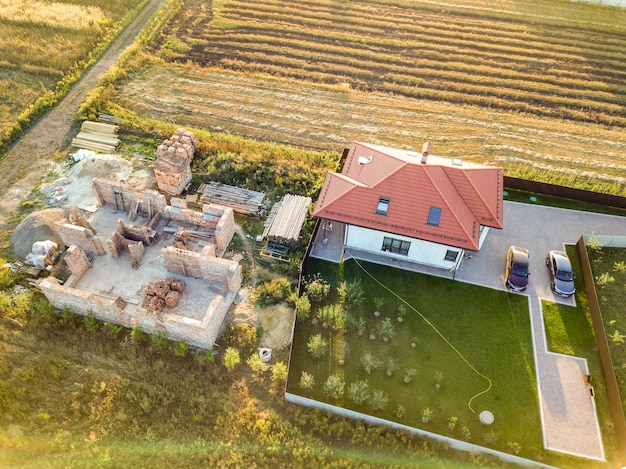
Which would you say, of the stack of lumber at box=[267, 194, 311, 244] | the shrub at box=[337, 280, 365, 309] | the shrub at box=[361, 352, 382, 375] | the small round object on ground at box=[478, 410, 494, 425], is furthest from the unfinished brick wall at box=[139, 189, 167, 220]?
the small round object on ground at box=[478, 410, 494, 425]

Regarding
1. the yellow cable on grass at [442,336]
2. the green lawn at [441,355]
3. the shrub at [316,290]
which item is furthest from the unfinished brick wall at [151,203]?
the yellow cable on grass at [442,336]

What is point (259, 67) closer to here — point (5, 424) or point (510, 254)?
point (510, 254)

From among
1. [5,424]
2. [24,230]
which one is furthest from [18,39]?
[5,424]

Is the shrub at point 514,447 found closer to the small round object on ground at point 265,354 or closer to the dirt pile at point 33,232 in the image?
the small round object on ground at point 265,354

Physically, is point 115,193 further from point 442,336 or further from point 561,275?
point 561,275

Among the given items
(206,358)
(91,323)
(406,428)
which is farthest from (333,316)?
(91,323)

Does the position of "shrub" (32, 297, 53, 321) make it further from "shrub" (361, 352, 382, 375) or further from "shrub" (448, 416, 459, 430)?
"shrub" (448, 416, 459, 430)
